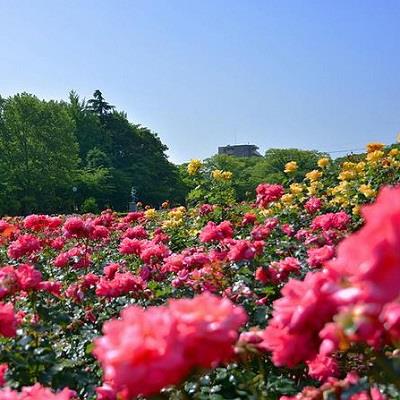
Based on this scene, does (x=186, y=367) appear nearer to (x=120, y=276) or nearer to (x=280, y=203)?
(x=120, y=276)

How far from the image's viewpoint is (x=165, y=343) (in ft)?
3.43

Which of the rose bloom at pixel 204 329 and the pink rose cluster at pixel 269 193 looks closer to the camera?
the rose bloom at pixel 204 329

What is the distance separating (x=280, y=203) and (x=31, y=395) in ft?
19.6

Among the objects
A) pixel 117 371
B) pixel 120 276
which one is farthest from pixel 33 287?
pixel 117 371

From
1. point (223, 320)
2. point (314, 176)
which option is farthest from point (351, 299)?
point (314, 176)

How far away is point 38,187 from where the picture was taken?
3575 cm

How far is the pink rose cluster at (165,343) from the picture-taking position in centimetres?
102

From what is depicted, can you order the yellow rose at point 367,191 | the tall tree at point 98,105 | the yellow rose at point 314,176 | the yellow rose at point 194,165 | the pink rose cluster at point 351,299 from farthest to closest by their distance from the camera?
the tall tree at point 98,105, the yellow rose at point 194,165, the yellow rose at point 314,176, the yellow rose at point 367,191, the pink rose cluster at point 351,299

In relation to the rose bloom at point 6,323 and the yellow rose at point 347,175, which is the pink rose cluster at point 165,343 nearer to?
the rose bloom at point 6,323

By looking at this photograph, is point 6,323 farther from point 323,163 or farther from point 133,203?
point 133,203

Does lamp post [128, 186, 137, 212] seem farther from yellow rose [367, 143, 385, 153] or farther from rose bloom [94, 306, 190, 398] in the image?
Answer: rose bloom [94, 306, 190, 398]

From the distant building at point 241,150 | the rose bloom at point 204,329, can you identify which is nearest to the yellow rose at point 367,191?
the rose bloom at point 204,329

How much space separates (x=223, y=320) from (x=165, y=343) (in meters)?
0.12

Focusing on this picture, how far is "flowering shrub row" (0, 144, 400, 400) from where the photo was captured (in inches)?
38.8
